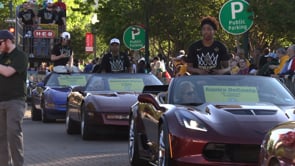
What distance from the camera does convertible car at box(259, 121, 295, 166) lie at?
5.77 m

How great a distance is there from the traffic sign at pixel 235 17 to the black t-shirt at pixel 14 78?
286 inches

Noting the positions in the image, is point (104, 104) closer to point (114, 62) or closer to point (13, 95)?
point (114, 62)

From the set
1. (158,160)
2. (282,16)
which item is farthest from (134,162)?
(282,16)

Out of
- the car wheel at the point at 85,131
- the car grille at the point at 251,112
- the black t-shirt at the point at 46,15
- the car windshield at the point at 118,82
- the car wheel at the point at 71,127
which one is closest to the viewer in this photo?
the car grille at the point at 251,112

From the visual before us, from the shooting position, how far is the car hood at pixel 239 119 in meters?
7.73

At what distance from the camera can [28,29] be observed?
26656 millimetres

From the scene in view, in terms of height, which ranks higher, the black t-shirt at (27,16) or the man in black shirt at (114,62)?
the black t-shirt at (27,16)

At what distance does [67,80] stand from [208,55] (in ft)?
27.5

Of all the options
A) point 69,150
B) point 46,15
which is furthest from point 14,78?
point 46,15

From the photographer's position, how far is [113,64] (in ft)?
53.1

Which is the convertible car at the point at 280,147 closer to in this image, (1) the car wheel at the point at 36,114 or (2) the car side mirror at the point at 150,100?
(2) the car side mirror at the point at 150,100

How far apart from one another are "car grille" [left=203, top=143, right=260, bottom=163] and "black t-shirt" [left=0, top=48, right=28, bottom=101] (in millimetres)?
2532

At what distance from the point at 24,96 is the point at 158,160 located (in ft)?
6.08

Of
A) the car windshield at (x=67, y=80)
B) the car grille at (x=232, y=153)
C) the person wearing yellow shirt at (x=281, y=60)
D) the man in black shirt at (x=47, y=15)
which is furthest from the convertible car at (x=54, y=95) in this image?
the car grille at (x=232, y=153)
